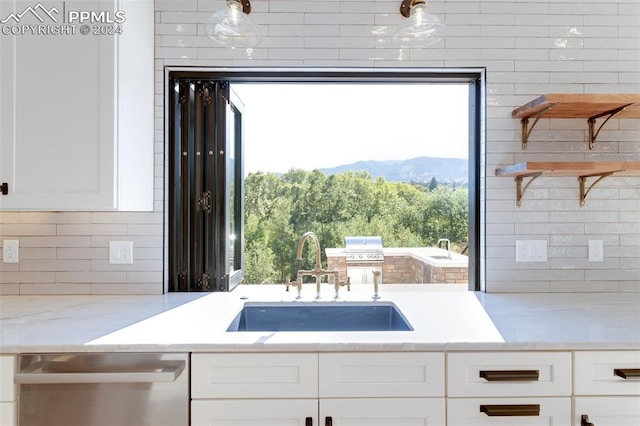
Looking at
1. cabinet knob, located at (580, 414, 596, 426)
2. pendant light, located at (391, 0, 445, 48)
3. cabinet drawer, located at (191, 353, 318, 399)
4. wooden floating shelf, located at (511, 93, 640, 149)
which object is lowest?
cabinet knob, located at (580, 414, 596, 426)

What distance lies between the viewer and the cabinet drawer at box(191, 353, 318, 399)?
1.22 m

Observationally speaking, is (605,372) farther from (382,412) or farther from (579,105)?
(579,105)

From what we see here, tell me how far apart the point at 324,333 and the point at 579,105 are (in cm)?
146

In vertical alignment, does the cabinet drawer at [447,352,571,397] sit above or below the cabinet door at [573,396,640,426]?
above

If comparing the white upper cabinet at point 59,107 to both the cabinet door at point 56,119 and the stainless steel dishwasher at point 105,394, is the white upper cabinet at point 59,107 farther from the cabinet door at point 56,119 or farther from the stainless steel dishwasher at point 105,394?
the stainless steel dishwasher at point 105,394

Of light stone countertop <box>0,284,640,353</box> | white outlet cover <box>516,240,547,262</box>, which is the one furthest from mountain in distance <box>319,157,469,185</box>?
light stone countertop <box>0,284,640,353</box>

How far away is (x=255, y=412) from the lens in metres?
1.22

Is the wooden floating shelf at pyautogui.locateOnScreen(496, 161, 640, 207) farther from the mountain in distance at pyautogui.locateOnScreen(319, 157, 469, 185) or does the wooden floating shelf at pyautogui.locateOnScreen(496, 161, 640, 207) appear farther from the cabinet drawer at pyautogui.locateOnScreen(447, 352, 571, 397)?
the cabinet drawer at pyautogui.locateOnScreen(447, 352, 571, 397)

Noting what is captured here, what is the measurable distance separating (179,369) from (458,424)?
0.90 metres

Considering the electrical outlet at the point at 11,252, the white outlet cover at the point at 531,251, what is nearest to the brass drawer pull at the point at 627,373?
the white outlet cover at the point at 531,251

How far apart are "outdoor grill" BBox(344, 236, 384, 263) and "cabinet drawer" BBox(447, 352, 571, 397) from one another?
84 centimetres

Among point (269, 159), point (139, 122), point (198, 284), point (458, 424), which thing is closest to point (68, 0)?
point (139, 122)

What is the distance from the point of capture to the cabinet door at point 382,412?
48.3 inches

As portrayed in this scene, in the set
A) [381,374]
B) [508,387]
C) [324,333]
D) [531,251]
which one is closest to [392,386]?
[381,374]
